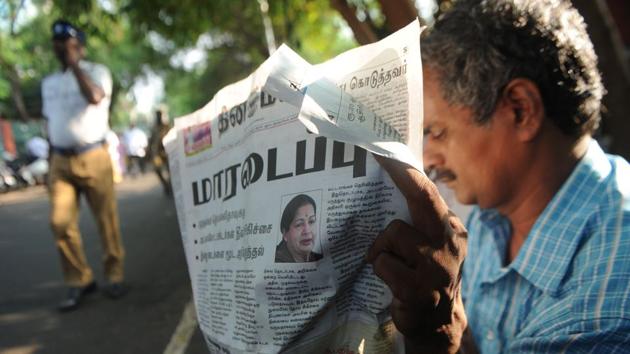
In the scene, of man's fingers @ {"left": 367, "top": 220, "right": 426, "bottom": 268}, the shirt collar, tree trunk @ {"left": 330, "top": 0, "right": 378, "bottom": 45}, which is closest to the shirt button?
the shirt collar

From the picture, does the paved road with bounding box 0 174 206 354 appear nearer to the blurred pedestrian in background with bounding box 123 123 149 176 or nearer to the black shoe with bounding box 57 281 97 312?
the black shoe with bounding box 57 281 97 312

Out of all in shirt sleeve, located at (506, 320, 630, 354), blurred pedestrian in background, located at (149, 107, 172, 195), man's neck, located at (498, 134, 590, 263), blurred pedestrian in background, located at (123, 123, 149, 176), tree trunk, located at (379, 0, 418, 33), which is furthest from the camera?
blurred pedestrian in background, located at (123, 123, 149, 176)

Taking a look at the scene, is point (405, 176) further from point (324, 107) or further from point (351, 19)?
point (351, 19)

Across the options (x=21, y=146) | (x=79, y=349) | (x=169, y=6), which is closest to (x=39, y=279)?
(x=79, y=349)

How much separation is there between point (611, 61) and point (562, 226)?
310cm

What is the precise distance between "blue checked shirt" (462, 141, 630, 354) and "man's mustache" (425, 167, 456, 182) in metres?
0.23

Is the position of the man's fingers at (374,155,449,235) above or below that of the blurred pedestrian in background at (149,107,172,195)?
below

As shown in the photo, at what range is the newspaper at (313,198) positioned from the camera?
72 cm

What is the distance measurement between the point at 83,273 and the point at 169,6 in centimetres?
332

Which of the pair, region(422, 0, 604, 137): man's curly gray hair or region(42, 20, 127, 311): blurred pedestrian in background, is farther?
region(42, 20, 127, 311): blurred pedestrian in background

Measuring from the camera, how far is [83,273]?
11.4 ft

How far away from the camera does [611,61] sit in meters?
3.51

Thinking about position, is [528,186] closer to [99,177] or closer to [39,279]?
[99,177]

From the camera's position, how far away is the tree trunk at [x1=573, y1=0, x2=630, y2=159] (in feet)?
11.1
